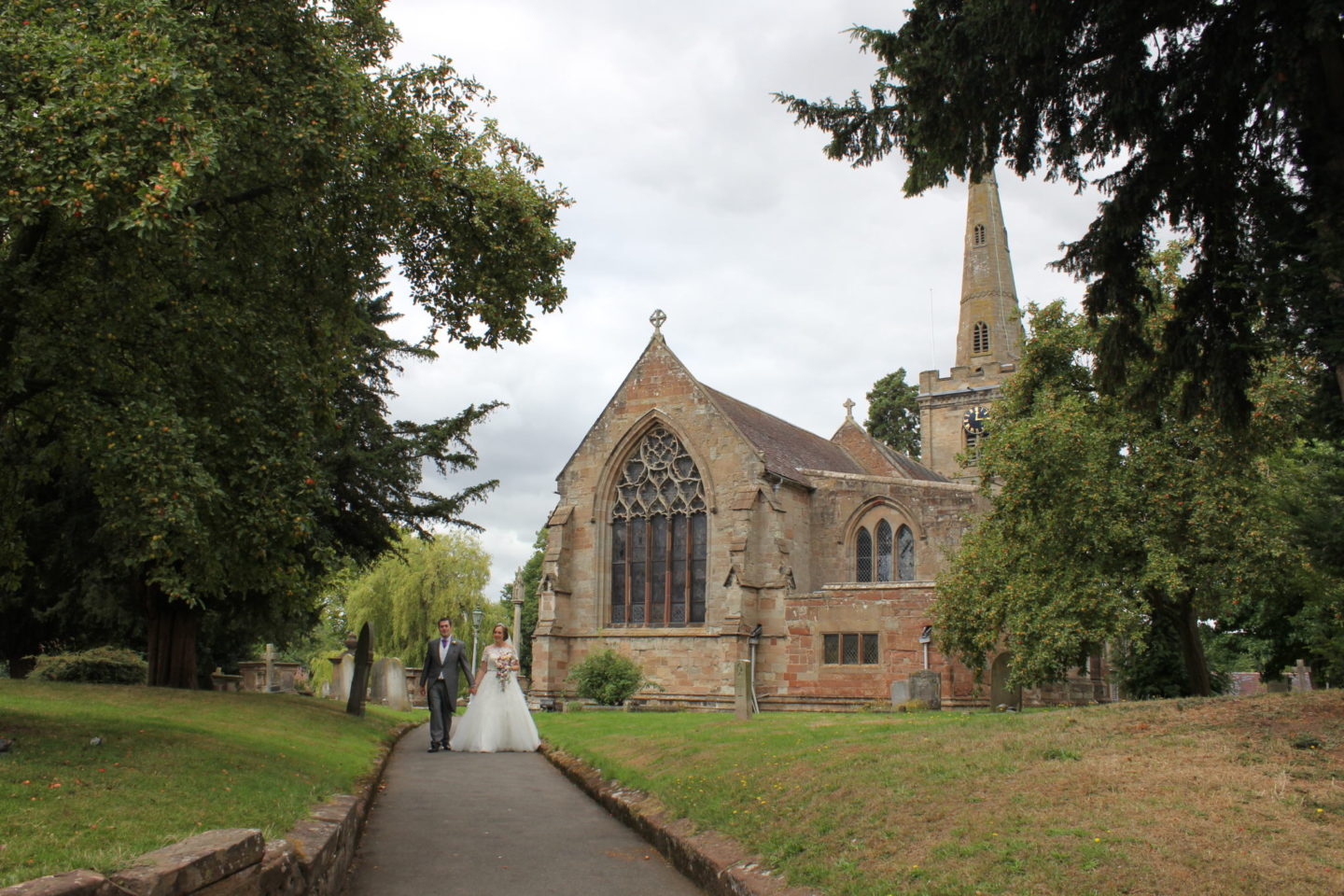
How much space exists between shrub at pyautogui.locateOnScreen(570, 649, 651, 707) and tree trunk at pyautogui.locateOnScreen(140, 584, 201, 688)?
13302mm

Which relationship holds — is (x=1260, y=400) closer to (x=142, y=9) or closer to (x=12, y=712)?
(x=142, y=9)

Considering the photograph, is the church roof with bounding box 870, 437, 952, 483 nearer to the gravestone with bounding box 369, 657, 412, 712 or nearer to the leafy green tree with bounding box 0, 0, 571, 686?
the gravestone with bounding box 369, 657, 412, 712

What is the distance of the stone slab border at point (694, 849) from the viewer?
657cm

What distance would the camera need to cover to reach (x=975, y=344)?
51.3 metres

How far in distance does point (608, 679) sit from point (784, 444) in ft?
37.8

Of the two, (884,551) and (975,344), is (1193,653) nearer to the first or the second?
(884,551)

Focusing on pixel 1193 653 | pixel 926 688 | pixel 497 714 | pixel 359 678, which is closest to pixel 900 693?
pixel 926 688

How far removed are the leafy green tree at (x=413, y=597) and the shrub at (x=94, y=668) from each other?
2216 centimetres

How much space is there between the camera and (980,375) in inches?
1965

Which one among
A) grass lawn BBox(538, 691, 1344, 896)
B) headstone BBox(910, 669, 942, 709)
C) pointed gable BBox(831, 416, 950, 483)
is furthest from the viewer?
pointed gable BBox(831, 416, 950, 483)

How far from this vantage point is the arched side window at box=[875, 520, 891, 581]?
3369cm

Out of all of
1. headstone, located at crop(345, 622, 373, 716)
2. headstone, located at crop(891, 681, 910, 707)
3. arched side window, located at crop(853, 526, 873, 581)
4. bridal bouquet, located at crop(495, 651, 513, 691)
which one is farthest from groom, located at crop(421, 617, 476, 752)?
arched side window, located at crop(853, 526, 873, 581)

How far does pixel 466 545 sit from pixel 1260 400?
126 ft

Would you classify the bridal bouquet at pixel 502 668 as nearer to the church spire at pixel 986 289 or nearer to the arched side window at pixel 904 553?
the arched side window at pixel 904 553
